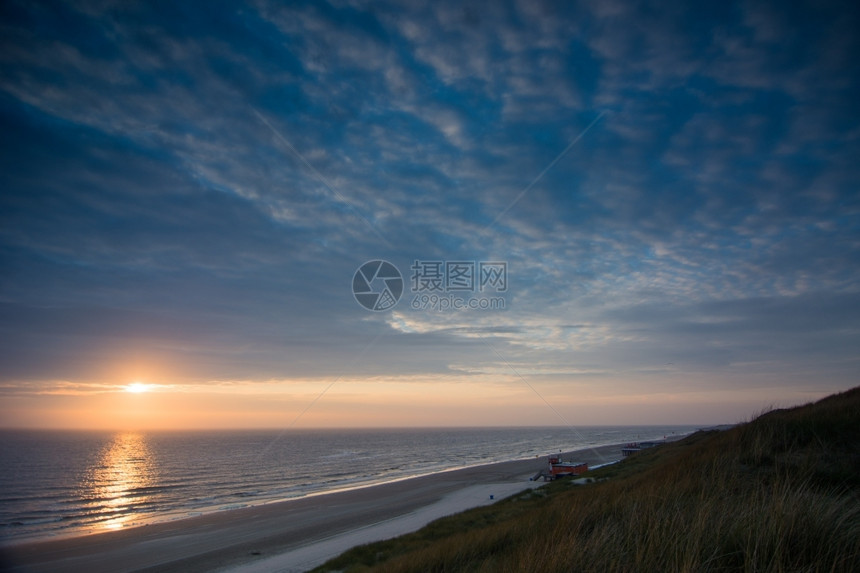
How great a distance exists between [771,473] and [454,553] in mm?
5190

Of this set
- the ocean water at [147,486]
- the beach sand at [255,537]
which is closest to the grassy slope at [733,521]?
the beach sand at [255,537]

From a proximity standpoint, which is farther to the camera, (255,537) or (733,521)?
(255,537)

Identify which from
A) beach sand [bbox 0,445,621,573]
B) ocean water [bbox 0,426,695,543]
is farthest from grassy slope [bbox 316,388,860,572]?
ocean water [bbox 0,426,695,543]

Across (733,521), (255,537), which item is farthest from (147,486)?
(733,521)

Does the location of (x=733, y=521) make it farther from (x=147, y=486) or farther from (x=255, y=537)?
(x=147, y=486)

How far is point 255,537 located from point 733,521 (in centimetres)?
2686

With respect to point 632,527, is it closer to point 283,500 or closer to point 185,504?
point 283,500

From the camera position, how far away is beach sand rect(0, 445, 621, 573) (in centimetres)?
2066

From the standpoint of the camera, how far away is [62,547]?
24297 mm

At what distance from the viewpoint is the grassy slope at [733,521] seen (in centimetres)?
392

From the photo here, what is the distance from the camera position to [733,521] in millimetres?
4504

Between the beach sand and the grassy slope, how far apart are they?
15974 millimetres

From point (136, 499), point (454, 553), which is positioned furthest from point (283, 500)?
point (454, 553)

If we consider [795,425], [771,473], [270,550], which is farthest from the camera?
[270,550]
